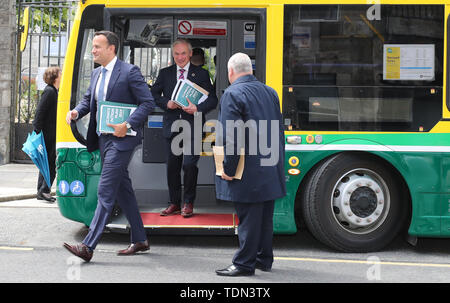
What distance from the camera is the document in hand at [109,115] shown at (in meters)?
5.89

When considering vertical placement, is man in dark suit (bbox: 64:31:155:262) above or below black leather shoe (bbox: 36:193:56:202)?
above

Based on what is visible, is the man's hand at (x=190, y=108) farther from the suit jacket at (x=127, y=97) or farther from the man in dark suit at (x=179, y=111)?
the suit jacket at (x=127, y=97)

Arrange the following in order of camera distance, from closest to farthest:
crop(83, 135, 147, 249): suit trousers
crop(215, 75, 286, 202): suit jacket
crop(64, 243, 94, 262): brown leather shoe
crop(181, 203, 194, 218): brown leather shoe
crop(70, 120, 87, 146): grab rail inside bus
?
crop(215, 75, 286, 202): suit jacket → crop(64, 243, 94, 262): brown leather shoe → crop(83, 135, 147, 249): suit trousers → crop(70, 120, 87, 146): grab rail inside bus → crop(181, 203, 194, 218): brown leather shoe

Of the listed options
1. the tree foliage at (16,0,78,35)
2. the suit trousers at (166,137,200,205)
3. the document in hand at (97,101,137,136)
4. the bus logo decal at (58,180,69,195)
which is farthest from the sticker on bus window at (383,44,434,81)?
the tree foliage at (16,0,78,35)

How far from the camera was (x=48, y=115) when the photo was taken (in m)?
9.55

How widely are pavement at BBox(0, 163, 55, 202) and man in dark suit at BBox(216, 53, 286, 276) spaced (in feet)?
18.0

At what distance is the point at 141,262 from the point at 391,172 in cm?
241

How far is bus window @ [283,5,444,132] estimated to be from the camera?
6289mm

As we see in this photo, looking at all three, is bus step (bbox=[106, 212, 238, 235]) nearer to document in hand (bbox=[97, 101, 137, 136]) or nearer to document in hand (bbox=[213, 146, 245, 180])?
document in hand (bbox=[97, 101, 137, 136])

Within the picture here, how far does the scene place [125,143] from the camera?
19.5 ft

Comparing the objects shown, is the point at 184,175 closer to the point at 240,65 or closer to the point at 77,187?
the point at 77,187

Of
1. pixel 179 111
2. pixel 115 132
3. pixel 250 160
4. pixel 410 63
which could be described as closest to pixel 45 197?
pixel 179 111

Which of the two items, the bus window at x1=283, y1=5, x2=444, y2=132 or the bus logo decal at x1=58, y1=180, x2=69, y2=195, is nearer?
the bus window at x1=283, y1=5, x2=444, y2=132

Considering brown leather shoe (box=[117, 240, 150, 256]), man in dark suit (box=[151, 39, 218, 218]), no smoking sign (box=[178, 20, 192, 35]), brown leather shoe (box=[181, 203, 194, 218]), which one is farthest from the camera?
no smoking sign (box=[178, 20, 192, 35])
